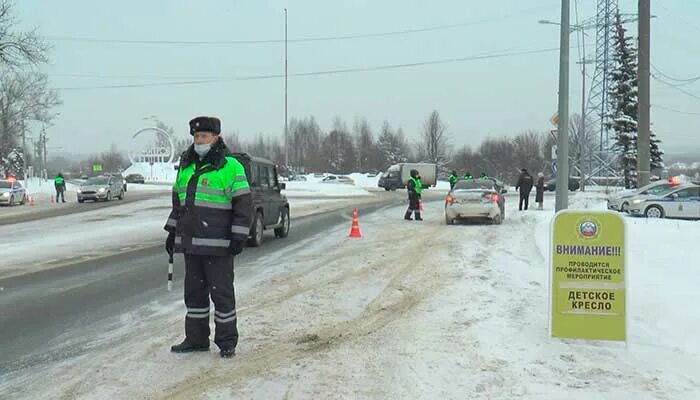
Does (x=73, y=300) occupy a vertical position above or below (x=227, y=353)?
below

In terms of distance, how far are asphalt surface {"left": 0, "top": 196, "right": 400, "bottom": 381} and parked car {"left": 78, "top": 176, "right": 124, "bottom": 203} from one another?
28.3 m

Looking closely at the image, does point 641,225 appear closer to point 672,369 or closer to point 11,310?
point 672,369

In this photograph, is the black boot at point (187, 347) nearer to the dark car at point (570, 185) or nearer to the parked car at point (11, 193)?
the parked car at point (11, 193)

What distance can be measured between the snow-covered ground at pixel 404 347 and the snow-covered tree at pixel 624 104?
157ft

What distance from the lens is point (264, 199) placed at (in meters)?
15.8

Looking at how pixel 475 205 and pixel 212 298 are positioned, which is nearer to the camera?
pixel 212 298

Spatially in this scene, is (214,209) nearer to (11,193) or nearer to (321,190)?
(11,193)

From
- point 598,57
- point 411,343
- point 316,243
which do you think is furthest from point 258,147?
point 411,343

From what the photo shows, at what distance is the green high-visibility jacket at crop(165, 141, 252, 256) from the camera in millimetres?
5668

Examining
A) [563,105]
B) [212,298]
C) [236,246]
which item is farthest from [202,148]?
[563,105]

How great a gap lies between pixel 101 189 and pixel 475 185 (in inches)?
1077

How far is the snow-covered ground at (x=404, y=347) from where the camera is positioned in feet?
16.3

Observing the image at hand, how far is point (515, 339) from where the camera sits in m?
6.34

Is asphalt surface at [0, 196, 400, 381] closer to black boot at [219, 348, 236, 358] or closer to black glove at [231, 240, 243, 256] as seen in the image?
black boot at [219, 348, 236, 358]
